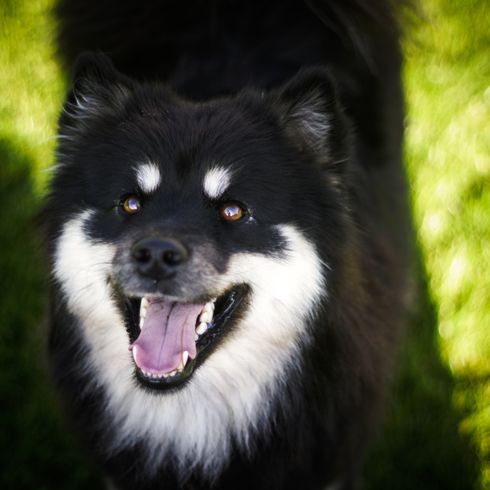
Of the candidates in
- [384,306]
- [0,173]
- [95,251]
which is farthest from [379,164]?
[0,173]

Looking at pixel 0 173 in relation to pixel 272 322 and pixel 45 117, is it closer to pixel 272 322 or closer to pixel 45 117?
pixel 45 117

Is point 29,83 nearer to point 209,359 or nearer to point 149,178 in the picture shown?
point 149,178

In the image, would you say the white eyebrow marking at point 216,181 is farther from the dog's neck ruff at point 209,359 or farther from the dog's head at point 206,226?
Result: the dog's neck ruff at point 209,359

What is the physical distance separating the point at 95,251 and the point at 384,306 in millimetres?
1047

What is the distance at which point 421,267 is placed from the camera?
346cm

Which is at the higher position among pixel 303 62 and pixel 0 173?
pixel 303 62

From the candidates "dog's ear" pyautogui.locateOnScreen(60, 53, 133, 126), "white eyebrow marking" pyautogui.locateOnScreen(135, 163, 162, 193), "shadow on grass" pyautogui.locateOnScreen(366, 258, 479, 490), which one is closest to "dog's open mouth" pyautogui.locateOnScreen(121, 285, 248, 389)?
"white eyebrow marking" pyautogui.locateOnScreen(135, 163, 162, 193)

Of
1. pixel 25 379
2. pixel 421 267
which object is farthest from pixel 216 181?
pixel 421 267

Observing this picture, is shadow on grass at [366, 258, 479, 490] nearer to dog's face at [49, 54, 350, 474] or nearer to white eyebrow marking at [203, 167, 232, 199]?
dog's face at [49, 54, 350, 474]

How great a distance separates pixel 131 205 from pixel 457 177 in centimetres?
224

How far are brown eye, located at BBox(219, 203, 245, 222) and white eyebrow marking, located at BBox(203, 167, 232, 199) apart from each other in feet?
0.16

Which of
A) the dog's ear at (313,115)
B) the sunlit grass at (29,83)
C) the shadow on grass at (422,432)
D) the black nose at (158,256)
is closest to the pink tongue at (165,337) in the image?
the black nose at (158,256)

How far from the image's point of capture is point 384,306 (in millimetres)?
2396

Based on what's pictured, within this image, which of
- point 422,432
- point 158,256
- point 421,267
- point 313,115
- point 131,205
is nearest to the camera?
point 158,256
